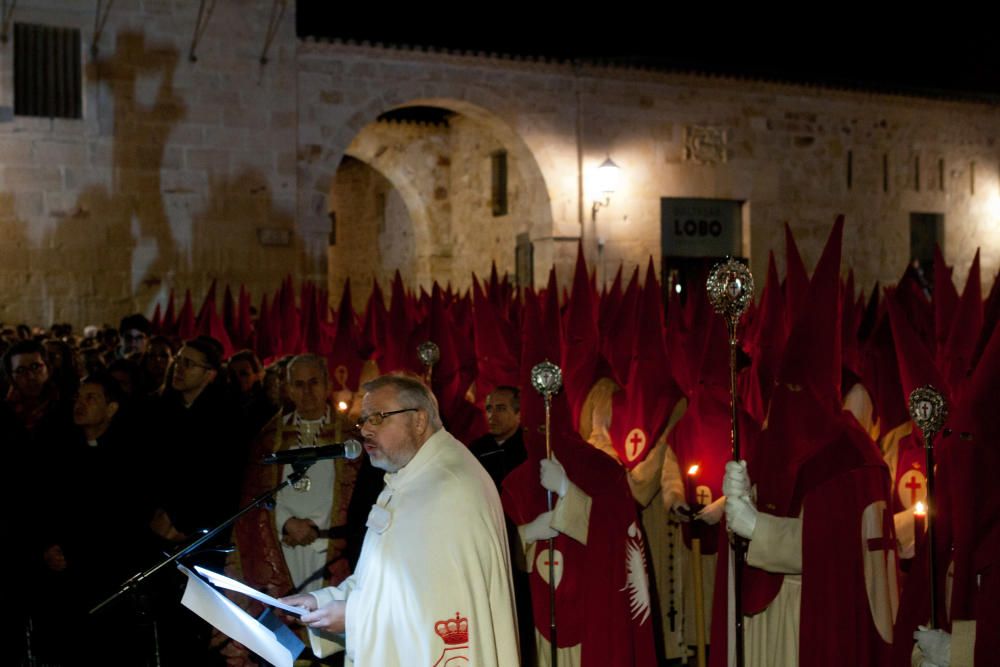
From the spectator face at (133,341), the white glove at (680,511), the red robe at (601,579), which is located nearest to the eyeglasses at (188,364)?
the red robe at (601,579)

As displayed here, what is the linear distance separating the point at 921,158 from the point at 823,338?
708 inches

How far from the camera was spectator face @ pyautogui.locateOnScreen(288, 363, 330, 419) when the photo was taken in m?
4.47

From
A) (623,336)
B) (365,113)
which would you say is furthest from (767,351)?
(365,113)

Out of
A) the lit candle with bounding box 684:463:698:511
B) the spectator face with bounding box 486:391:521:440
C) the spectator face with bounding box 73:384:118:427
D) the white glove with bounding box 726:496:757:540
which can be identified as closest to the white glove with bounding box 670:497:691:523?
the lit candle with bounding box 684:463:698:511

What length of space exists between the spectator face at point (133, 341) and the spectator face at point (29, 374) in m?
3.53

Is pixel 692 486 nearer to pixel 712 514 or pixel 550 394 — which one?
pixel 712 514

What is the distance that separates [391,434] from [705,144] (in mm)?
15715

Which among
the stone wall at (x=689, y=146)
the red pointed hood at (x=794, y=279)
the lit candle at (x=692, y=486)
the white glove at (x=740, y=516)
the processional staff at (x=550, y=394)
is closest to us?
the white glove at (x=740, y=516)

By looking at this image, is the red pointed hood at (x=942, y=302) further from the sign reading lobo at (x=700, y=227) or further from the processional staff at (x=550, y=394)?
the sign reading lobo at (x=700, y=227)

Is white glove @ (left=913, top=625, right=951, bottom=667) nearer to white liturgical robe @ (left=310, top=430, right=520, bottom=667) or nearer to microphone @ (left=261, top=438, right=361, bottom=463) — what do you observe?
white liturgical robe @ (left=310, top=430, right=520, bottom=667)

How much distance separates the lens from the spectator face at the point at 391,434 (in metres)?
2.78

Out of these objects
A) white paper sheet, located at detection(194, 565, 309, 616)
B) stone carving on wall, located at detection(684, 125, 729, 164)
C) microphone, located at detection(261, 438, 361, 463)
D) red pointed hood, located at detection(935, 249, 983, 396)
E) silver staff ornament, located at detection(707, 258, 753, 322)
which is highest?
stone carving on wall, located at detection(684, 125, 729, 164)

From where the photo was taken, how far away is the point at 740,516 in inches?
129

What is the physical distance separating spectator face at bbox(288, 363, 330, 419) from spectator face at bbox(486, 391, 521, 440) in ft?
2.52
